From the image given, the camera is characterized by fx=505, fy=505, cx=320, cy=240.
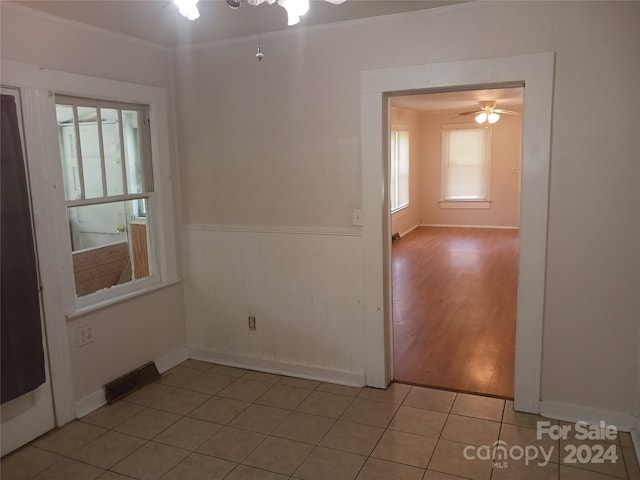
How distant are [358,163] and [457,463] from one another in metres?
1.84

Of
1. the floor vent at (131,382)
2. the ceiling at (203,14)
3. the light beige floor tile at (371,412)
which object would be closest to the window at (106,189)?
the ceiling at (203,14)

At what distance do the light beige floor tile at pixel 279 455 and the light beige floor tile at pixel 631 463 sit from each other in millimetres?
1586

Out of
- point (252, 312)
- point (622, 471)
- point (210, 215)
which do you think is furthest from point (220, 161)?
point (622, 471)

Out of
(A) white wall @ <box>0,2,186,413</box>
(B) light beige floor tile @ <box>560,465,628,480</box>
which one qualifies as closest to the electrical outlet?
(A) white wall @ <box>0,2,186,413</box>

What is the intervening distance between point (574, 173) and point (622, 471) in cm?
153

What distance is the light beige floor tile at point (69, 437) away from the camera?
2805 millimetres

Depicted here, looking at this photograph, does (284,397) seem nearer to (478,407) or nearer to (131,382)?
(131,382)

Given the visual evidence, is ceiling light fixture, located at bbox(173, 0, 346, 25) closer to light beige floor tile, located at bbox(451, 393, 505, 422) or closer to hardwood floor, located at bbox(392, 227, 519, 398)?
light beige floor tile, located at bbox(451, 393, 505, 422)

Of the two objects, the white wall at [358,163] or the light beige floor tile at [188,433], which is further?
the light beige floor tile at [188,433]

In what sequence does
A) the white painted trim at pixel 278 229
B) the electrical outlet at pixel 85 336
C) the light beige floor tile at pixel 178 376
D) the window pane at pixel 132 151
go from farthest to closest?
1. the light beige floor tile at pixel 178 376
2. the window pane at pixel 132 151
3. the white painted trim at pixel 278 229
4. the electrical outlet at pixel 85 336

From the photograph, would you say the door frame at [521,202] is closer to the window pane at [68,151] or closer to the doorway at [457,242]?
the doorway at [457,242]

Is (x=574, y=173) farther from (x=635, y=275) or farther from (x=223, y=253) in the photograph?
(x=223, y=253)

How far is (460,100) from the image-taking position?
7.89 meters

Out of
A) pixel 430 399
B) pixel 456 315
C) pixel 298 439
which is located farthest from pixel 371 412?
pixel 456 315
